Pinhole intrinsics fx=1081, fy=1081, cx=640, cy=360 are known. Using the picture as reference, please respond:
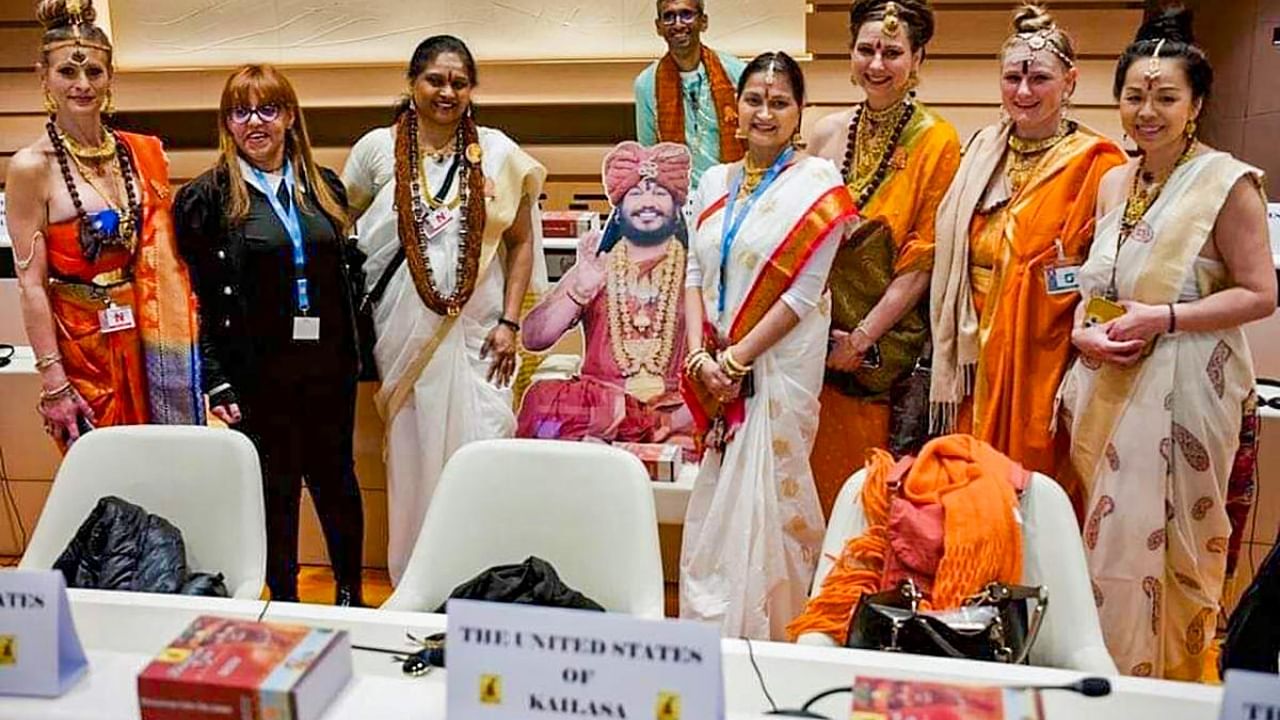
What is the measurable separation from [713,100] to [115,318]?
157 centimetres

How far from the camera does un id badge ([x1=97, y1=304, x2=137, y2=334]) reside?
245 centimetres

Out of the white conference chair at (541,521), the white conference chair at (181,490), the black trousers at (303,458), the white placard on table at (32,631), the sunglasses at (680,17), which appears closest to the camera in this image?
the white placard on table at (32,631)

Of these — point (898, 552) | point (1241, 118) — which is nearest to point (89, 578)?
point (898, 552)

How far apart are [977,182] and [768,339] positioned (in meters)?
0.55

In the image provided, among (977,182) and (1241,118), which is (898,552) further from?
(1241,118)

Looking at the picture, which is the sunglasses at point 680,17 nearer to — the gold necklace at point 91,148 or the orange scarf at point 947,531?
the gold necklace at point 91,148

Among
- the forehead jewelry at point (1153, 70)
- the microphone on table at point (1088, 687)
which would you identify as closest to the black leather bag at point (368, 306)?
the forehead jewelry at point (1153, 70)

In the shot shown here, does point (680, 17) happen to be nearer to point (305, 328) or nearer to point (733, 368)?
point (733, 368)

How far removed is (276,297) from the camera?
8.05ft

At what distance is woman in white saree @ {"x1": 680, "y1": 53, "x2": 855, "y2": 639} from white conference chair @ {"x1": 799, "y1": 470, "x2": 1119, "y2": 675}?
0.65 meters

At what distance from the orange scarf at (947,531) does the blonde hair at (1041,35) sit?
3.10 ft

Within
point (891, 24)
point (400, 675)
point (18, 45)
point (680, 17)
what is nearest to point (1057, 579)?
point (400, 675)

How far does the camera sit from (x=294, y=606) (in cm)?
144

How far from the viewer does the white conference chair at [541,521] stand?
68.6 inches
